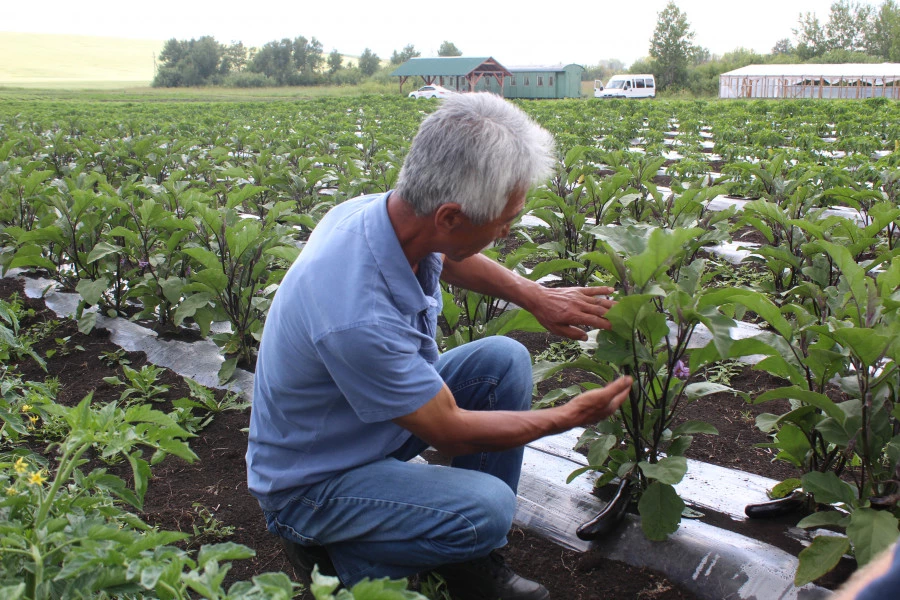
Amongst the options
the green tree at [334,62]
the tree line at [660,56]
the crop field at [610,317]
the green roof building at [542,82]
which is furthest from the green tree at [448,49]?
the crop field at [610,317]

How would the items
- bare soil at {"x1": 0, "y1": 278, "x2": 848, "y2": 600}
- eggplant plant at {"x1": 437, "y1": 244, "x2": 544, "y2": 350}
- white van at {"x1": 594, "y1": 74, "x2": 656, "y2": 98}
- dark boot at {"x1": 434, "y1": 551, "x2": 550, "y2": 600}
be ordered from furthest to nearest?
white van at {"x1": 594, "y1": 74, "x2": 656, "y2": 98}
eggplant plant at {"x1": 437, "y1": 244, "x2": 544, "y2": 350}
bare soil at {"x1": 0, "y1": 278, "x2": 848, "y2": 600}
dark boot at {"x1": 434, "y1": 551, "x2": 550, "y2": 600}

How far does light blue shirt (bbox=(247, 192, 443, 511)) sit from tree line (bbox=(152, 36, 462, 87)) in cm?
5349

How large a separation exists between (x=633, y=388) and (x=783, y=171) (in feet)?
13.7

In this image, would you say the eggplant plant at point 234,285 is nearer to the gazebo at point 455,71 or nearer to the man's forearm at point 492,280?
the man's forearm at point 492,280

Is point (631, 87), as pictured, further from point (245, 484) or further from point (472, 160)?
point (472, 160)

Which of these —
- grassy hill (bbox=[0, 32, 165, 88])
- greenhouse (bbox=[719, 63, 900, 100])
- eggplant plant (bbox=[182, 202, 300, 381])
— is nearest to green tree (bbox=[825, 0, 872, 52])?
greenhouse (bbox=[719, 63, 900, 100])

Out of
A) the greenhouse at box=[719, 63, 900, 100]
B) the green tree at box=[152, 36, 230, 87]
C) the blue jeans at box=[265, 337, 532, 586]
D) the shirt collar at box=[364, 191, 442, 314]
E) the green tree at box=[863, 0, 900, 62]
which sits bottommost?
the blue jeans at box=[265, 337, 532, 586]

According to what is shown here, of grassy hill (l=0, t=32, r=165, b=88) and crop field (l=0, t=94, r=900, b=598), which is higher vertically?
grassy hill (l=0, t=32, r=165, b=88)

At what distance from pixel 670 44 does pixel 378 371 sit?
61.3 metres

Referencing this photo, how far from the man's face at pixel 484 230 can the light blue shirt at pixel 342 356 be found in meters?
0.13

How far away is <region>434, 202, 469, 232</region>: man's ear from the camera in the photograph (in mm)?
1579

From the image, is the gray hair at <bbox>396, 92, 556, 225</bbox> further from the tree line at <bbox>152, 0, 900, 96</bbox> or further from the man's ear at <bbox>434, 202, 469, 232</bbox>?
the tree line at <bbox>152, 0, 900, 96</bbox>

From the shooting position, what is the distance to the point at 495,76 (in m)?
37.8

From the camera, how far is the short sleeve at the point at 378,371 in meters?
1.53
